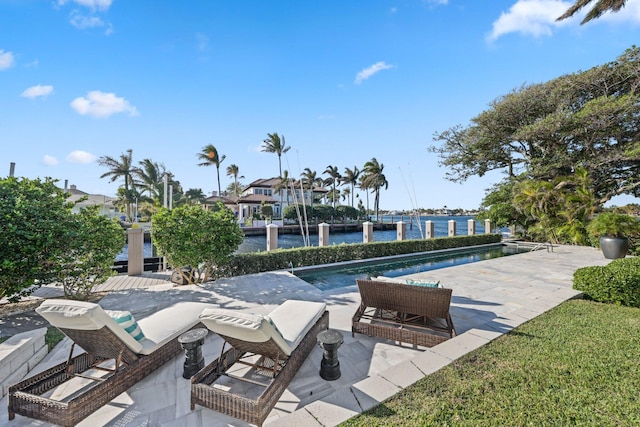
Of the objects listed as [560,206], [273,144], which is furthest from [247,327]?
[273,144]

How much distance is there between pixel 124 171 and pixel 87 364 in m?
41.5

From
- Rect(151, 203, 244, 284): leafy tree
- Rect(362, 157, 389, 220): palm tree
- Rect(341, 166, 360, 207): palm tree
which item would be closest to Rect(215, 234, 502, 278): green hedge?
Rect(151, 203, 244, 284): leafy tree

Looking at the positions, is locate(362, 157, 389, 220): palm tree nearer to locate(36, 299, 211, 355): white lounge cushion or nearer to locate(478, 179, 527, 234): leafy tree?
locate(478, 179, 527, 234): leafy tree

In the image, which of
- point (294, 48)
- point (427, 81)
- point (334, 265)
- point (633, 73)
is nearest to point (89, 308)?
point (334, 265)

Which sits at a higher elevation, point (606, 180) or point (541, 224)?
point (606, 180)

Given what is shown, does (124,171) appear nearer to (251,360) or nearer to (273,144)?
(273,144)

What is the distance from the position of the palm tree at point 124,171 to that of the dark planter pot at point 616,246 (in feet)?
145

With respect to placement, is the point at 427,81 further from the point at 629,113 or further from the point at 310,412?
the point at 310,412

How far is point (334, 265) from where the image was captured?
9773 millimetres

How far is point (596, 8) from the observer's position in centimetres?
938

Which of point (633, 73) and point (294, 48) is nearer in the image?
point (294, 48)

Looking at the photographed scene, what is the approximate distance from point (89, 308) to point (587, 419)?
160 inches

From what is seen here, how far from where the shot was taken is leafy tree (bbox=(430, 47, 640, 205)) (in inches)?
542

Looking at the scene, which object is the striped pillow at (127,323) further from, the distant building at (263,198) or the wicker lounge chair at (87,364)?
the distant building at (263,198)
